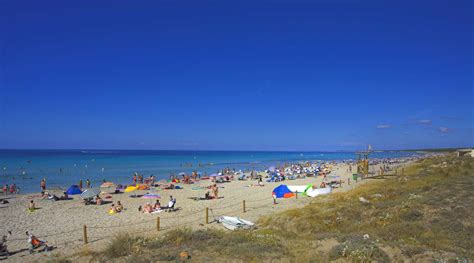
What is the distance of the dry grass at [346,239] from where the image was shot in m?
8.36

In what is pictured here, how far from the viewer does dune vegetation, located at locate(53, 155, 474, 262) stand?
8312 mm

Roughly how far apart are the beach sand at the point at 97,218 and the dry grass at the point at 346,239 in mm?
3763

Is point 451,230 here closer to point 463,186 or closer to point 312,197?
point 463,186

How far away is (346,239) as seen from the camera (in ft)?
31.4

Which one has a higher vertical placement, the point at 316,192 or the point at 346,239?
the point at 346,239

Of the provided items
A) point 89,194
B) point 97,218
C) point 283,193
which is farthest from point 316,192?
point 89,194

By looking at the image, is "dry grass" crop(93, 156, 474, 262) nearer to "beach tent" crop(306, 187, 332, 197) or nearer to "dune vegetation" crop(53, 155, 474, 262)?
"dune vegetation" crop(53, 155, 474, 262)

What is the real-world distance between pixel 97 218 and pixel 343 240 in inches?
577

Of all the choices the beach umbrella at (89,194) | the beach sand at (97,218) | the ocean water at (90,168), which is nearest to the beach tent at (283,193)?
the beach sand at (97,218)

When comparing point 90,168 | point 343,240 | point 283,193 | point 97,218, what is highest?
point 343,240

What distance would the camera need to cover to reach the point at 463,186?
17.1 m

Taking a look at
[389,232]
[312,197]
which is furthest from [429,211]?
[312,197]

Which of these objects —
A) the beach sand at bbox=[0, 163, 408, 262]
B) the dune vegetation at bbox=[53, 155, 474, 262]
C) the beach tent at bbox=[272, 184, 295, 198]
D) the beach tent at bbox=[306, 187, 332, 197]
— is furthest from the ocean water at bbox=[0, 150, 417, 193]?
the dune vegetation at bbox=[53, 155, 474, 262]

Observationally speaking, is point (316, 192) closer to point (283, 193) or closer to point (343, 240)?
point (283, 193)
